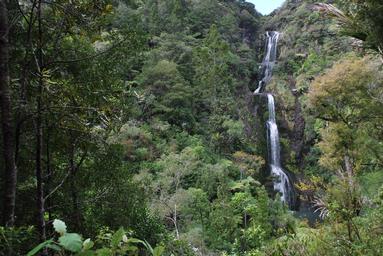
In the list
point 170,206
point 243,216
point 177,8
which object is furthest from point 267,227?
point 177,8

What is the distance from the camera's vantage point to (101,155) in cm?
516

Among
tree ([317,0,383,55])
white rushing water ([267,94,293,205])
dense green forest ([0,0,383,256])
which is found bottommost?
white rushing water ([267,94,293,205])

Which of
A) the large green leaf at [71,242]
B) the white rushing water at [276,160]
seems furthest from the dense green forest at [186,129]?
the white rushing water at [276,160]

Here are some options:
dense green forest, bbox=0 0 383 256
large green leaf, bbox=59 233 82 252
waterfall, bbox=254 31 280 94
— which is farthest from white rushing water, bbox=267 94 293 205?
large green leaf, bbox=59 233 82 252

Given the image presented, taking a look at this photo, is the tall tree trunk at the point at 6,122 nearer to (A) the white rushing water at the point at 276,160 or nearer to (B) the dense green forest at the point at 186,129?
(B) the dense green forest at the point at 186,129

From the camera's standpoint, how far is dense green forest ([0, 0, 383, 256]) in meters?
3.20

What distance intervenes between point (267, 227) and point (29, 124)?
11.6 metres

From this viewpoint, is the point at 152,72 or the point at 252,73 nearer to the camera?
the point at 152,72

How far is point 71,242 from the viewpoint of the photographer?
42.4 inches

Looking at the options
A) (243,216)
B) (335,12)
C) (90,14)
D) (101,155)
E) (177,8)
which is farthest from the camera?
(177,8)

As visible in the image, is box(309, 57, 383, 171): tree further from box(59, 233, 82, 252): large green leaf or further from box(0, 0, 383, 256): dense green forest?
box(59, 233, 82, 252): large green leaf

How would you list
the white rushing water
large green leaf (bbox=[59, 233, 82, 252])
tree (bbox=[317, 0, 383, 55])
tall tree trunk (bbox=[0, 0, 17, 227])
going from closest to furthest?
large green leaf (bbox=[59, 233, 82, 252]), tall tree trunk (bbox=[0, 0, 17, 227]), tree (bbox=[317, 0, 383, 55]), the white rushing water

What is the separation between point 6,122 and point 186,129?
20.0 meters

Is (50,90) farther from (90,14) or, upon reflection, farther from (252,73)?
(252,73)
